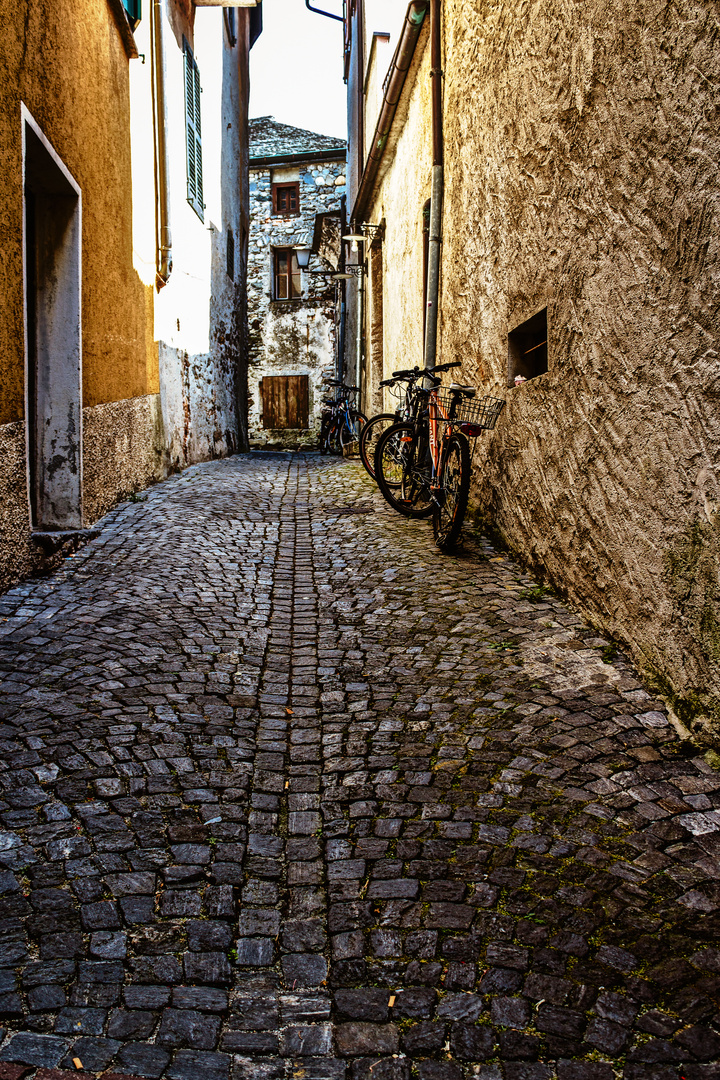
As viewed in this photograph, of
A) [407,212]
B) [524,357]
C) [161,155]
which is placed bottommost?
[524,357]

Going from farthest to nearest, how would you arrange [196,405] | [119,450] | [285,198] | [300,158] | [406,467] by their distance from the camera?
[285,198] < [300,158] < [196,405] < [119,450] < [406,467]

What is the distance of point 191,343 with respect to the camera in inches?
476

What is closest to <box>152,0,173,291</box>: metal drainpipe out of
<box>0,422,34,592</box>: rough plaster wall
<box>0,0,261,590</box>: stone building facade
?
<box>0,0,261,590</box>: stone building facade

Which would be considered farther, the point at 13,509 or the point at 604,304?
the point at 13,509

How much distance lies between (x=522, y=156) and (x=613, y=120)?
1572 millimetres

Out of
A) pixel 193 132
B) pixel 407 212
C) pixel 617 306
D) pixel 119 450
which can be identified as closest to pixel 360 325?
pixel 193 132

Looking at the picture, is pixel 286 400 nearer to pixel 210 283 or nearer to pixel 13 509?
pixel 210 283

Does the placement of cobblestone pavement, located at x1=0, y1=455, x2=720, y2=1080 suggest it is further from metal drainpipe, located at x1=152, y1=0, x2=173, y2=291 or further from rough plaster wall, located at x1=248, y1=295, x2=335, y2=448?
rough plaster wall, located at x1=248, y1=295, x2=335, y2=448

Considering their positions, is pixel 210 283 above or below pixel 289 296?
below

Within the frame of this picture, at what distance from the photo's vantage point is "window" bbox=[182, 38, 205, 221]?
11711 mm

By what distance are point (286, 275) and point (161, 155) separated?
17146 millimetres

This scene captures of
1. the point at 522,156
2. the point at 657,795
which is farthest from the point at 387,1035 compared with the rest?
the point at 522,156

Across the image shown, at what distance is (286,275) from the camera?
26.4 m

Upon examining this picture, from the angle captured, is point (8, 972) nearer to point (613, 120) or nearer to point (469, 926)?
point (469, 926)
